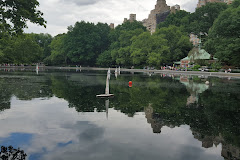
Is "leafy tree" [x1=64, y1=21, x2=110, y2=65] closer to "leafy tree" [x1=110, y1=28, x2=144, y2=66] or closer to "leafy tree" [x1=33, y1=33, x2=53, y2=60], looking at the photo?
"leafy tree" [x1=110, y1=28, x2=144, y2=66]

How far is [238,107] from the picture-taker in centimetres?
1577

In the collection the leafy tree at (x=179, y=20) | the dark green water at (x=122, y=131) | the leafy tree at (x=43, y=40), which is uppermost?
the leafy tree at (x=179, y=20)

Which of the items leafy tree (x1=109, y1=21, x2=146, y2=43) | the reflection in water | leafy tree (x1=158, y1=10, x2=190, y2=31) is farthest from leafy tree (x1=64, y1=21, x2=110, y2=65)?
the reflection in water

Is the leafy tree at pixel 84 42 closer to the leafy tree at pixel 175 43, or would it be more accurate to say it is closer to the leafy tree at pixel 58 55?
the leafy tree at pixel 58 55

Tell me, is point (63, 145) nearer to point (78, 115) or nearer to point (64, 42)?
point (78, 115)

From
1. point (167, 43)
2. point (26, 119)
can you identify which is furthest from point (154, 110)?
point (167, 43)

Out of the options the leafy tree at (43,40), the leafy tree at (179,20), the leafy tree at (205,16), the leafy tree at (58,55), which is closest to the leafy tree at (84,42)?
the leafy tree at (58,55)

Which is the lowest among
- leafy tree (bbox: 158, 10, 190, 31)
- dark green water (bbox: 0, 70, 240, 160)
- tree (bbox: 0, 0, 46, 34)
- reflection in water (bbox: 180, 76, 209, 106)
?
dark green water (bbox: 0, 70, 240, 160)

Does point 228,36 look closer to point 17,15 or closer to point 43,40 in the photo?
point 17,15

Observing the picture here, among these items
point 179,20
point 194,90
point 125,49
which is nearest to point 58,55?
point 125,49

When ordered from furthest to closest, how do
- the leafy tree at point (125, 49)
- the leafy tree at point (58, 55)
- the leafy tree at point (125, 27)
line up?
the leafy tree at point (58, 55) < the leafy tree at point (125, 27) < the leafy tree at point (125, 49)

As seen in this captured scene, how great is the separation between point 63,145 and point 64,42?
11072cm

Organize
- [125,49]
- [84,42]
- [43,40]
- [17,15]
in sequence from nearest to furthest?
[17,15] < [125,49] < [84,42] < [43,40]

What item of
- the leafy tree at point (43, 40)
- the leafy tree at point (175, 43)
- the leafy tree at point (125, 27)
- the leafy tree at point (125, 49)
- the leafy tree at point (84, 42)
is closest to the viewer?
the leafy tree at point (175, 43)
